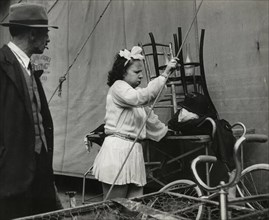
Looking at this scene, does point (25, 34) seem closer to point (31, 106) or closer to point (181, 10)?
point (31, 106)

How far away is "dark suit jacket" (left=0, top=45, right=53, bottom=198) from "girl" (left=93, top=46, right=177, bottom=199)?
1259mm

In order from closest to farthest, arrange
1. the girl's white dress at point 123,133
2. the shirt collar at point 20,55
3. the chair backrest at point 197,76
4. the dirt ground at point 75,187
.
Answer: the shirt collar at point 20,55, the girl's white dress at point 123,133, the chair backrest at point 197,76, the dirt ground at point 75,187

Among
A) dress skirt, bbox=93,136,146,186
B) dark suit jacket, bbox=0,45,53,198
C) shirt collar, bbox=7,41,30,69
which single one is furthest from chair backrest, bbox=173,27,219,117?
dark suit jacket, bbox=0,45,53,198

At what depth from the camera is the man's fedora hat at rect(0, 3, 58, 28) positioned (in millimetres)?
2727

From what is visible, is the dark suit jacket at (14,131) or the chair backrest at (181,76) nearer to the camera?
the dark suit jacket at (14,131)

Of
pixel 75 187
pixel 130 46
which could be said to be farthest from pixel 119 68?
pixel 75 187

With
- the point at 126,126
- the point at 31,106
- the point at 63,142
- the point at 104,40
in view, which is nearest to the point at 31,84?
the point at 31,106

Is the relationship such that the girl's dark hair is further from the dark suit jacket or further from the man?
the dark suit jacket

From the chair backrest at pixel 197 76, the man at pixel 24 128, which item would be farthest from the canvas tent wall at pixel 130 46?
the man at pixel 24 128

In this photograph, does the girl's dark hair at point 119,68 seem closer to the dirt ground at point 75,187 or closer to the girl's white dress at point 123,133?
the girl's white dress at point 123,133

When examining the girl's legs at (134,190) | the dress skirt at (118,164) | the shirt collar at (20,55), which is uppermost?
the shirt collar at (20,55)

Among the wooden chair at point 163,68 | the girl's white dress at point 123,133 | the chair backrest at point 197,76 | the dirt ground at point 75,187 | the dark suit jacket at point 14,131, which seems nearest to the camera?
the dark suit jacket at point 14,131

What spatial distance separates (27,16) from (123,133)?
56.3 inches

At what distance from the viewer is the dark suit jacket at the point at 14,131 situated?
8.25 ft
